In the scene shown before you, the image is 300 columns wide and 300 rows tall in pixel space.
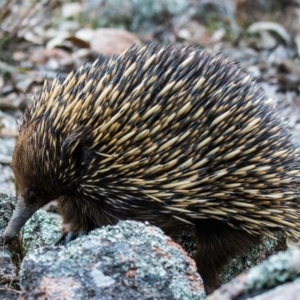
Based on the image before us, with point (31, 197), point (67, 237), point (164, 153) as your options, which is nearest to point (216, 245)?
point (164, 153)

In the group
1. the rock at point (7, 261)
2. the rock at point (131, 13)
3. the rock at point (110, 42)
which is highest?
the rock at point (131, 13)

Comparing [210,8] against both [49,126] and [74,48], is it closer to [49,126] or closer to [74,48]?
[74,48]

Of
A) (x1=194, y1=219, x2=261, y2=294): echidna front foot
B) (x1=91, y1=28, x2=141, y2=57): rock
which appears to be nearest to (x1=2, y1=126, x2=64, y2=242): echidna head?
(x1=194, y1=219, x2=261, y2=294): echidna front foot

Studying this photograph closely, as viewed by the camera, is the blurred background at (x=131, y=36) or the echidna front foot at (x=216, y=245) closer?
the echidna front foot at (x=216, y=245)

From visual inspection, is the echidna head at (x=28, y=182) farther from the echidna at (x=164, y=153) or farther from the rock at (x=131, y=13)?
the rock at (x=131, y=13)

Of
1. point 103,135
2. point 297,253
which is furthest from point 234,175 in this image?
point 297,253

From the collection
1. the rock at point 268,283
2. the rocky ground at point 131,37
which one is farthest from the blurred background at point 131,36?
the rock at point 268,283
